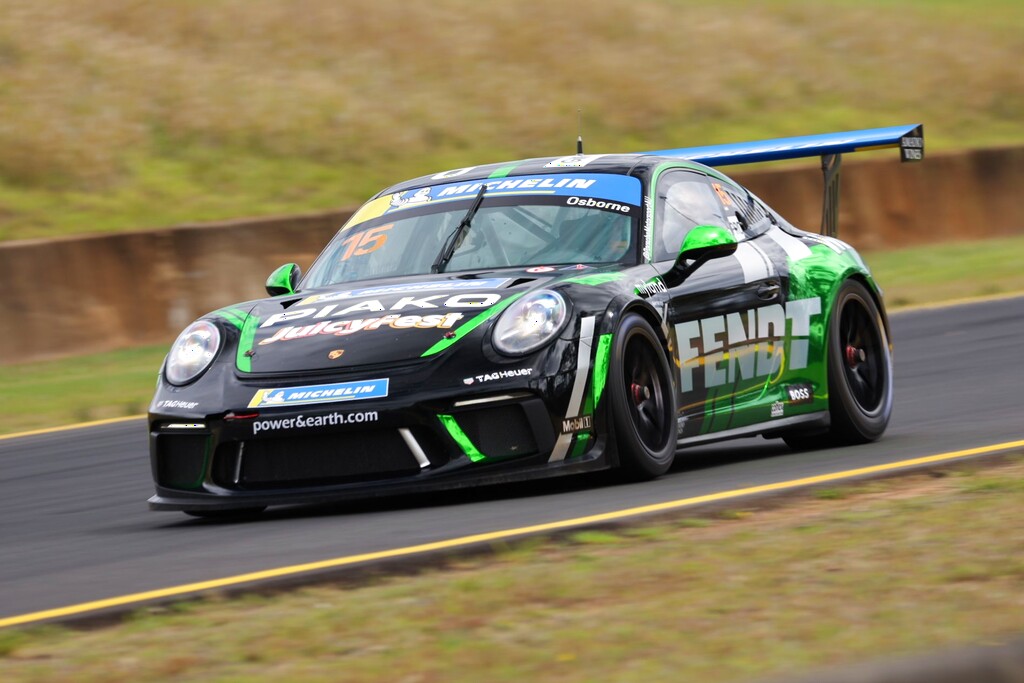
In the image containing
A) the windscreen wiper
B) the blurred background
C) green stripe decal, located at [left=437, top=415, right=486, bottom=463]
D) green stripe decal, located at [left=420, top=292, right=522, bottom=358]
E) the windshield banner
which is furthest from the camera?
the blurred background

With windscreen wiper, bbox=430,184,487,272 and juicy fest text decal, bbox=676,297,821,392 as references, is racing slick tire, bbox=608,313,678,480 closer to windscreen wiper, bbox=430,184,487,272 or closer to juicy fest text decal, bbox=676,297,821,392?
juicy fest text decal, bbox=676,297,821,392

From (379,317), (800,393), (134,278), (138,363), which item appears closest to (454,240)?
(379,317)

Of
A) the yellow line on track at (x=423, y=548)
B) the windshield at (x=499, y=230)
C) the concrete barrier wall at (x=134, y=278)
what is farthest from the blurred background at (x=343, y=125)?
the yellow line on track at (x=423, y=548)

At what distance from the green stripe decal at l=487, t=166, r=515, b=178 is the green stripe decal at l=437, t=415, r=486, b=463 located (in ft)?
6.31

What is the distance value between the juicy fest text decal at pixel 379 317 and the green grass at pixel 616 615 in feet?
4.43

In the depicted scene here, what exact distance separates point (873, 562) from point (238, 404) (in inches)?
101

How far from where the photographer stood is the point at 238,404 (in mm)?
6578

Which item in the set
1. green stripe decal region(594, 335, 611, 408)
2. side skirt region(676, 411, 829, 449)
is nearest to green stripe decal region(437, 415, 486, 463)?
green stripe decal region(594, 335, 611, 408)

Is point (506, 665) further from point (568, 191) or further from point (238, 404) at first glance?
point (568, 191)

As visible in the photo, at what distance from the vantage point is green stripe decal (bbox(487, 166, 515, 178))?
8.09 m

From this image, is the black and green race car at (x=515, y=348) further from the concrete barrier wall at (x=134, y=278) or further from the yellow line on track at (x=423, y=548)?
the concrete barrier wall at (x=134, y=278)

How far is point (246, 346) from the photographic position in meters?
6.83

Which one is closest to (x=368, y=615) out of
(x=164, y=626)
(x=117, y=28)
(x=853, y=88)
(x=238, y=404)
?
(x=164, y=626)

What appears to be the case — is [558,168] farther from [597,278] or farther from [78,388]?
[78,388]
